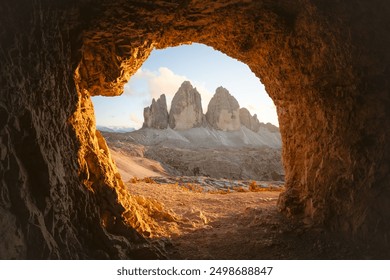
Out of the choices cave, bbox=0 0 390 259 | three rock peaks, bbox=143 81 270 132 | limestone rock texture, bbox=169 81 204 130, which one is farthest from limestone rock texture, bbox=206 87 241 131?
cave, bbox=0 0 390 259

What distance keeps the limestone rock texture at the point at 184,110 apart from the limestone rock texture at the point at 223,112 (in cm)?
619

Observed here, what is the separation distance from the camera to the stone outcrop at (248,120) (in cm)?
9550

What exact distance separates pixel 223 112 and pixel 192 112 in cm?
1130

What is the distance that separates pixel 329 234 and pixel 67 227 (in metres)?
4.99

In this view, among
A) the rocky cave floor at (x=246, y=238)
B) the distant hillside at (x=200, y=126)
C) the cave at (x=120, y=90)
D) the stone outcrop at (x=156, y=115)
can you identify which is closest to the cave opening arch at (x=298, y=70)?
the cave at (x=120, y=90)

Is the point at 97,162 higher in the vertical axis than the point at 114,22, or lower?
lower

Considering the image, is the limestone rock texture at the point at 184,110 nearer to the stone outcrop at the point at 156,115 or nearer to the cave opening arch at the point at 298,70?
the stone outcrop at the point at 156,115

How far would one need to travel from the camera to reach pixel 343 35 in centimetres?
466

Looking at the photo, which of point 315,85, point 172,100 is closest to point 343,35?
point 315,85

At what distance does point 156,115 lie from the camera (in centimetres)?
8031

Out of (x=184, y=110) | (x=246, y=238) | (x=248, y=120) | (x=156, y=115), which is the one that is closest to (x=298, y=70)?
(x=246, y=238)

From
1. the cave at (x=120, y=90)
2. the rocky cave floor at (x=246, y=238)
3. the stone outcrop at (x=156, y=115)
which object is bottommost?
the rocky cave floor at (x=246, y=238)

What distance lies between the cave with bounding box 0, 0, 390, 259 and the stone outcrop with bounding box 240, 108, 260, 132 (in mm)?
90407
